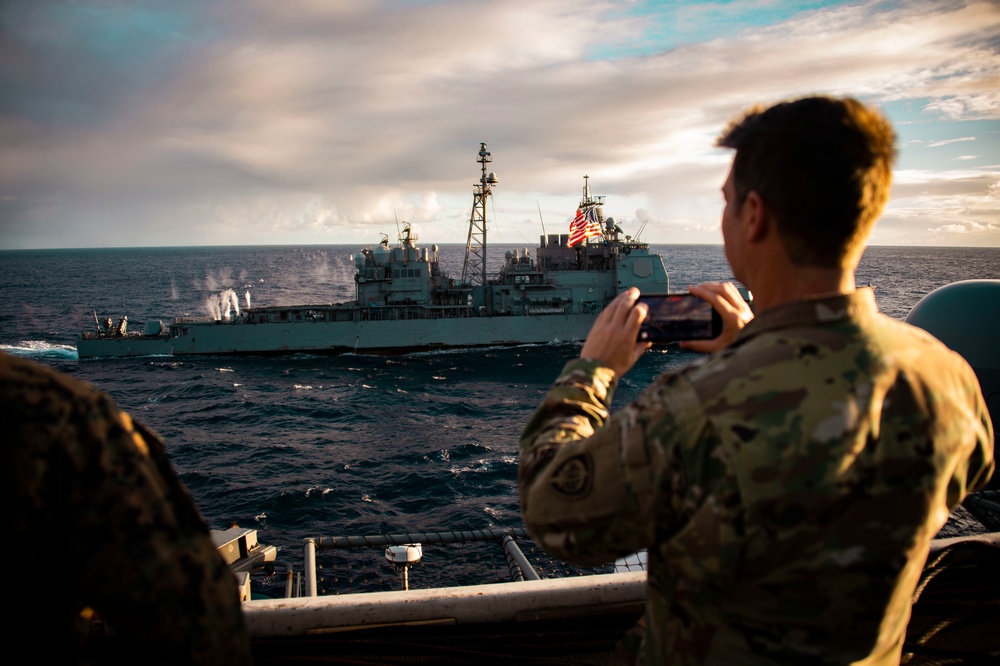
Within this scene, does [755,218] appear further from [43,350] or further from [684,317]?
[43,350]

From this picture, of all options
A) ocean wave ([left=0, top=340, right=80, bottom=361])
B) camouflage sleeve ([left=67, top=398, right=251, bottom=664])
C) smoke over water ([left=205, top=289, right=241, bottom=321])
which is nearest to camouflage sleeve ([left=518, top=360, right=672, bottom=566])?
camouflage sleeve ([left=67, top=398, right=251, bottom=664])

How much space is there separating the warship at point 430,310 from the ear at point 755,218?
32922 millimetres

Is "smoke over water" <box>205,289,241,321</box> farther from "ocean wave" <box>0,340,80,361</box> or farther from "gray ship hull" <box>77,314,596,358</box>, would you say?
"gray ship hull" <box>77,314,596,358</box>

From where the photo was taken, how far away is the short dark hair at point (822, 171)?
119cm

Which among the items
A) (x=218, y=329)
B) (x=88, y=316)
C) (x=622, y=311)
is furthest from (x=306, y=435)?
(x=88, y=316)

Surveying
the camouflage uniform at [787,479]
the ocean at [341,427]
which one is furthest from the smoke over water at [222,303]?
the camouflage uniform at [787,479]

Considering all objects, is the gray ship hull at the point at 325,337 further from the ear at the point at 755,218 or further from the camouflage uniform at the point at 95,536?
the camouflage uniform at the point at 95,536

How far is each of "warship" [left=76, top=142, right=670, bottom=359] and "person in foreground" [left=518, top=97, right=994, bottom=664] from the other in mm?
32978

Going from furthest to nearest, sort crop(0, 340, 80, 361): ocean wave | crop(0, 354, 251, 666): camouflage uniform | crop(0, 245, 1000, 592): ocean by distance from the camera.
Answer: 1. crop(0, 340, 80, 361): ocean wave
2. crop(0, 245, 1000, 592): ocean
3. crop(0, 354, 251, 666): camouflage uniform

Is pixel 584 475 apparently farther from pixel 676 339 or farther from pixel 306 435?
pixel 306 435

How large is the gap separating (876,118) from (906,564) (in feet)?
2.96

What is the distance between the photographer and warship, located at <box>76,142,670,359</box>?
34375mm

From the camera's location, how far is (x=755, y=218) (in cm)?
128

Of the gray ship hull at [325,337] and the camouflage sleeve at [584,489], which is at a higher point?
the camouflage sleeve at [584,489]
